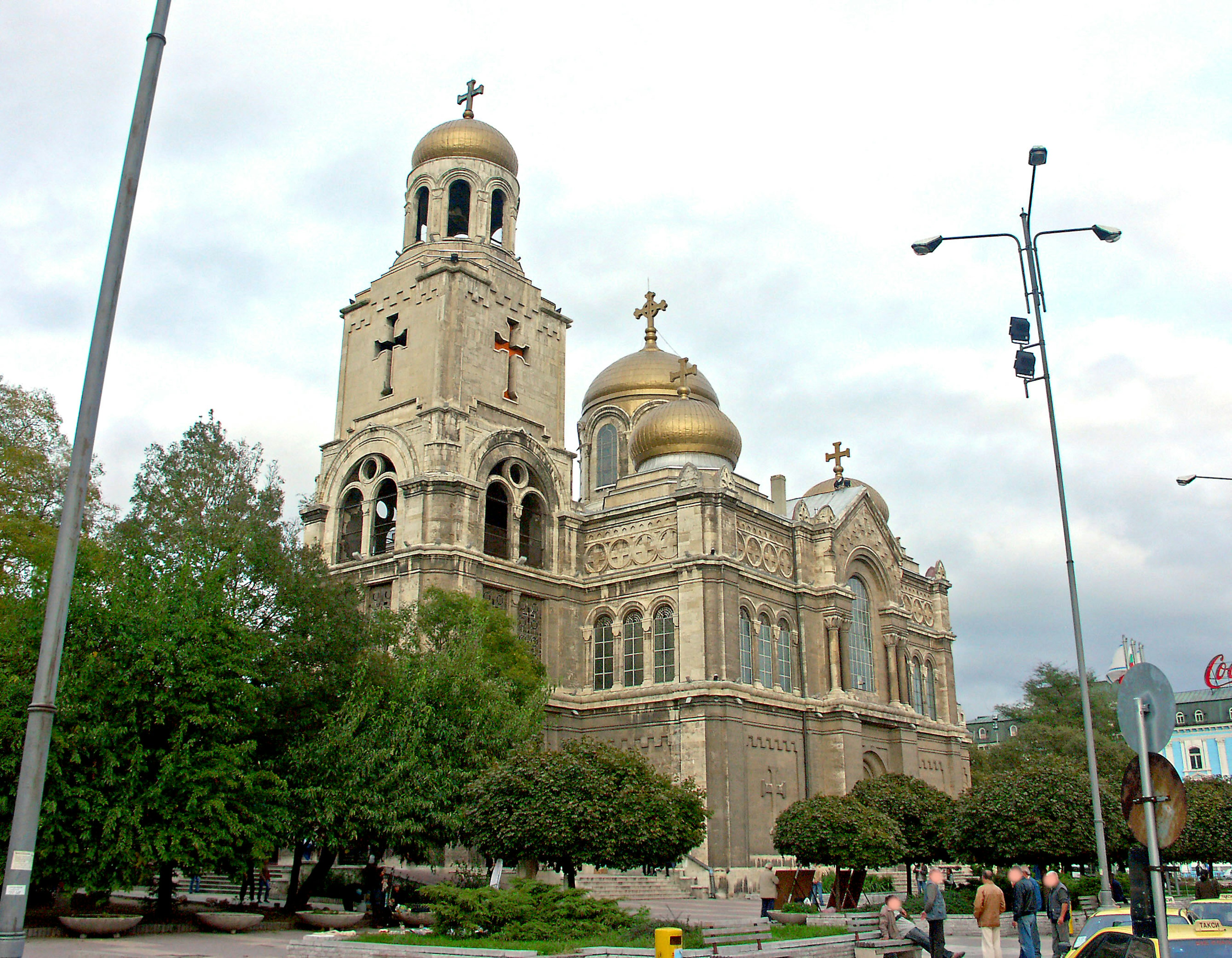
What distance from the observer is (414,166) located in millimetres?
42656

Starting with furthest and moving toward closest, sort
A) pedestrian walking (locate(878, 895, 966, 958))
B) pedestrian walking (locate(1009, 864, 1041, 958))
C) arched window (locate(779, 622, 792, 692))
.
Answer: arched window (locate(779, 622, 792, 692)) < pedestrian walking (locate(878, 895, 966, 958)) < pedestrian walking (locate(1009, 864, 1041, 958))

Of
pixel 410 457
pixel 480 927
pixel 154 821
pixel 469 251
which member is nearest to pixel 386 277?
pixel 469 251

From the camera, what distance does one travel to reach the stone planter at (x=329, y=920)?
21.1 m

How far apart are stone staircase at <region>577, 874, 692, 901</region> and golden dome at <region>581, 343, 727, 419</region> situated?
22.6 m

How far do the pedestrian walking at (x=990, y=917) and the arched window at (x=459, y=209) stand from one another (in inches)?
1302

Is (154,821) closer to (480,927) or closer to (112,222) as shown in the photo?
(480,927)

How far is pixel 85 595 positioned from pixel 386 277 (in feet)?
72.7

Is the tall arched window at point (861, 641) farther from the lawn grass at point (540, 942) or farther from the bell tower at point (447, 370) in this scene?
the lawn grass at point (540, 942)

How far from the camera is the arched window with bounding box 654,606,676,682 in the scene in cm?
Answer: 3628

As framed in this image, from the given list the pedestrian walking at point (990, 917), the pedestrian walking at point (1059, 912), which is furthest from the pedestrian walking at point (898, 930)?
the pedestrian walking at point (1059, 912)

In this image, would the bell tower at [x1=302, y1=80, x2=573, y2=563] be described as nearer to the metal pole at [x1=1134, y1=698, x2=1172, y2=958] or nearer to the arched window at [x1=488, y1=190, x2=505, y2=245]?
the arched window at [x1=488, y1=190, x2=505, y2=245]

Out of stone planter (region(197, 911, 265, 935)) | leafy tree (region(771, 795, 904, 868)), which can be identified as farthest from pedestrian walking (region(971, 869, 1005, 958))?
stone planter (region(197, 911, 265, 935))

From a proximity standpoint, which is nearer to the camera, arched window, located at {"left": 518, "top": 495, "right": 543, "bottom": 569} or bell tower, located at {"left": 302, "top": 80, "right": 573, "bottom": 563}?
bell tower, located at {"left": 302, "top": 80, "right": 573, "bottom": 563}

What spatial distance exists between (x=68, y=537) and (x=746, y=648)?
29667 mm
